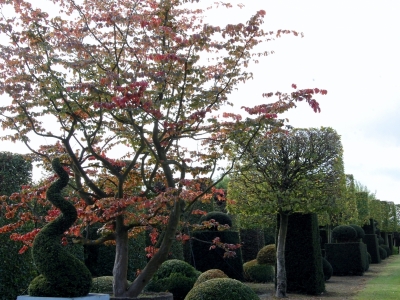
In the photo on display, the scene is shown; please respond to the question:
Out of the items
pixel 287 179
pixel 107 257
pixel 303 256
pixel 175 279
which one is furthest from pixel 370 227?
pixel 175 279

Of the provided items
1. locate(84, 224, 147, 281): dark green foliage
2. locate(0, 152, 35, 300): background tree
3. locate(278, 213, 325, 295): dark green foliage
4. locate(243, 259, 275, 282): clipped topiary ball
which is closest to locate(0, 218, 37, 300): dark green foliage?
locate(0, 152, 35, 300): background tree

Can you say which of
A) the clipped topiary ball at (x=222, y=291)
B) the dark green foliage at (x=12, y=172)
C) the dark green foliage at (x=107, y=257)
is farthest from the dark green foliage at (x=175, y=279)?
the clipped topiary ball at (x=222, y=291)

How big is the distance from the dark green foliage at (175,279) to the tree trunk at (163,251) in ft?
13.4

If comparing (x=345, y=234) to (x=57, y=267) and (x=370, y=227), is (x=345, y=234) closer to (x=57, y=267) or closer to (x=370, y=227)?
(x=370, y=227)

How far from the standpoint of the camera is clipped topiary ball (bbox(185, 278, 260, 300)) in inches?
312

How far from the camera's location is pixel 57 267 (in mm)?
6438

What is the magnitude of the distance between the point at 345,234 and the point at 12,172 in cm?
1878

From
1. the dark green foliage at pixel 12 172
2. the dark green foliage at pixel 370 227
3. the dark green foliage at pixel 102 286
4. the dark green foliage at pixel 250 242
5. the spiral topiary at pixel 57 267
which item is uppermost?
the dark green foliage at pixel 370 227

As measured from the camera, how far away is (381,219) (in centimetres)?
4356

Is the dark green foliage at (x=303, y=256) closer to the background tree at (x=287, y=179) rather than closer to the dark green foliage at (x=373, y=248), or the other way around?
the background tree at (x=287, y=179)

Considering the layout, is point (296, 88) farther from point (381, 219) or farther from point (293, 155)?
point (381, 219)

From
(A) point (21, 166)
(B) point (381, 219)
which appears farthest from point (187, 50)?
(B) point (381, 219)

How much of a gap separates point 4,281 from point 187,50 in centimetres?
552

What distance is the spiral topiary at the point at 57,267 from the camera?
21.1 ft
